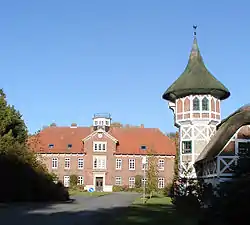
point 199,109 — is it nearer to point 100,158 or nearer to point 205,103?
point 205,103

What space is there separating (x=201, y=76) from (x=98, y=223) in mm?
28643

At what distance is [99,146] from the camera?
73688 millimetres

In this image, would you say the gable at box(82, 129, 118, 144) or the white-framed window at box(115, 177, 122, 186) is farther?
the white-framed window at box(115, 177, 122, 186)

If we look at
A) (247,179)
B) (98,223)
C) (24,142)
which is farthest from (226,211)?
→ (24,142)

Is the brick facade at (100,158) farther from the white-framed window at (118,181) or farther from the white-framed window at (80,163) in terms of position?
the white-framed window at (80,163)

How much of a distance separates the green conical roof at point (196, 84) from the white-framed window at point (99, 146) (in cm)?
2941

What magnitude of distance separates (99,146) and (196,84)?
1342 inches

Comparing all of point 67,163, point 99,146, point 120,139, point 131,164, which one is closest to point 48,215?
point 99,146

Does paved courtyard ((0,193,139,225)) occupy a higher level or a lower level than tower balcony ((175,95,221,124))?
lower

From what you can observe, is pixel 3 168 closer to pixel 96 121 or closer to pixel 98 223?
pixel 98 223

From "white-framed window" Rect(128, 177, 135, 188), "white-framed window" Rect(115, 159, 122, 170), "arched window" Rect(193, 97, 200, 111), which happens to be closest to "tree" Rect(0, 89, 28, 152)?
"arched window" Rect(193, 97, 200, 111)

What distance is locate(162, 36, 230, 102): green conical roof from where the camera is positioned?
138 ft

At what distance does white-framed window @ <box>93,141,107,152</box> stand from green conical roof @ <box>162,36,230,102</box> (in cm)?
2941

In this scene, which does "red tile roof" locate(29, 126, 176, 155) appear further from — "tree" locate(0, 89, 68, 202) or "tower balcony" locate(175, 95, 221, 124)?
"tree" locate(0, 89, 68, 202)
